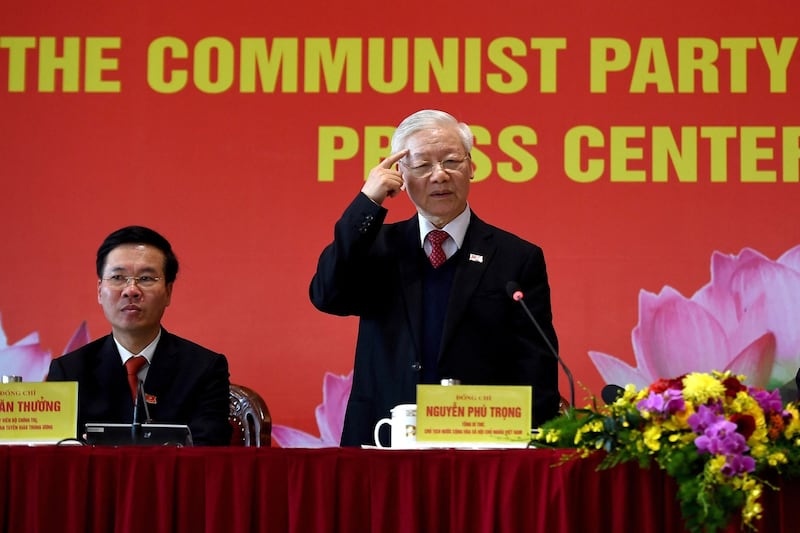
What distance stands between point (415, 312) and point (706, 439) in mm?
924

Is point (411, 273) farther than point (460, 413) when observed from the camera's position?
Yes

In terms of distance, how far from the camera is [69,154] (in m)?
4.04

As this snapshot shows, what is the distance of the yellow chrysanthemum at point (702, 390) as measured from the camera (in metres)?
1.99

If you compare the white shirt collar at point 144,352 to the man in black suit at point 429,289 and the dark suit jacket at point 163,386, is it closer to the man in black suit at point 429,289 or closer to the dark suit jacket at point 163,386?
the dark suit jacket at point 163,386

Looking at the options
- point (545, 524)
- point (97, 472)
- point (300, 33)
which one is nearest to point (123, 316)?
point (97, 472)

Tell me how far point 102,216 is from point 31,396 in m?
1.81

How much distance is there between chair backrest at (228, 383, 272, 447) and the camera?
10.3 ft

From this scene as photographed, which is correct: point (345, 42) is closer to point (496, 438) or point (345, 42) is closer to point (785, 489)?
point (496, 438)

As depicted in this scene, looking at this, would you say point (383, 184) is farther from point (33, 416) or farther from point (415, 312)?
point (33, 416)

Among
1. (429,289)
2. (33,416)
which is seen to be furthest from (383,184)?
(33,416)

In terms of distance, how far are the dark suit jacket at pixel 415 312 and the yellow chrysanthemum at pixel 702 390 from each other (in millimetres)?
625

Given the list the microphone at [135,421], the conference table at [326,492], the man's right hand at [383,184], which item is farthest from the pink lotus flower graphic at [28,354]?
the conference table at [326,492]

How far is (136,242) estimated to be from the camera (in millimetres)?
2898

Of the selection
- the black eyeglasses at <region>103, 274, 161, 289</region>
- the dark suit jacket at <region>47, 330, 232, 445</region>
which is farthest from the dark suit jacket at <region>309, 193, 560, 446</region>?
the black eyeglasses at <region>103, 274, 161, 289</region>
